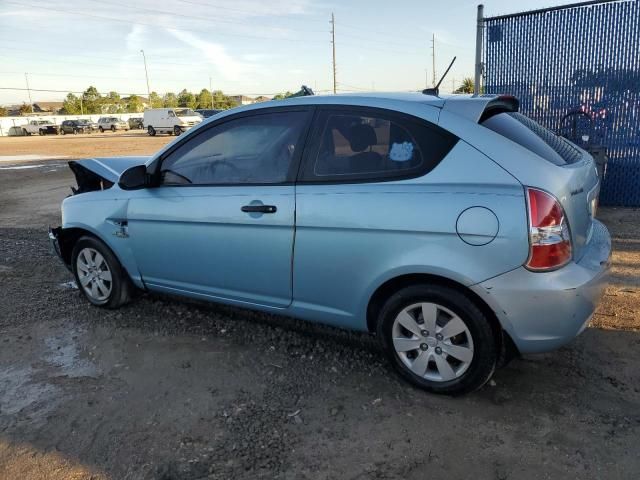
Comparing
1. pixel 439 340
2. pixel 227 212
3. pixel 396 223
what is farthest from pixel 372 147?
pixel 439 340

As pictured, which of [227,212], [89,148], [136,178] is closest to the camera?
[227,212]

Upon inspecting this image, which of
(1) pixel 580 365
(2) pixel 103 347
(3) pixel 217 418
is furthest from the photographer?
(2) pixel 103 347

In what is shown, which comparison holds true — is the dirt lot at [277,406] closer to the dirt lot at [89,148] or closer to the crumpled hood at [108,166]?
the crumpled hood at [108,166]

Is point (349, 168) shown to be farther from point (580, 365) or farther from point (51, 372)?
point (51, 372)

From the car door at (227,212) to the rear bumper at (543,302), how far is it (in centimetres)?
131

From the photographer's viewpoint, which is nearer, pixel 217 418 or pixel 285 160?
pixel 217 418

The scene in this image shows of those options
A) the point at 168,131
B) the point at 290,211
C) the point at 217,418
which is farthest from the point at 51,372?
the point at 168,131

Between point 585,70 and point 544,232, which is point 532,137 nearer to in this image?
point 544,232

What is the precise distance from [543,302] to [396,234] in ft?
2.71

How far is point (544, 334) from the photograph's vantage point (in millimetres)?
2770

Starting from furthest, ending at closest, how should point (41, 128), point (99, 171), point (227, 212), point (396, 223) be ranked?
1. point (41, 128)
2. point (99, 171)
3. point (227, 212)
4. point (396, 223)

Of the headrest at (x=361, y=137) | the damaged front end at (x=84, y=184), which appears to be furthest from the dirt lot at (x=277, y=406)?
the headrest at (x=361, y=137)

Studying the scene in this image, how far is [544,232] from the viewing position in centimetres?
265

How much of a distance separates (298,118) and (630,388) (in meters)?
2.60
